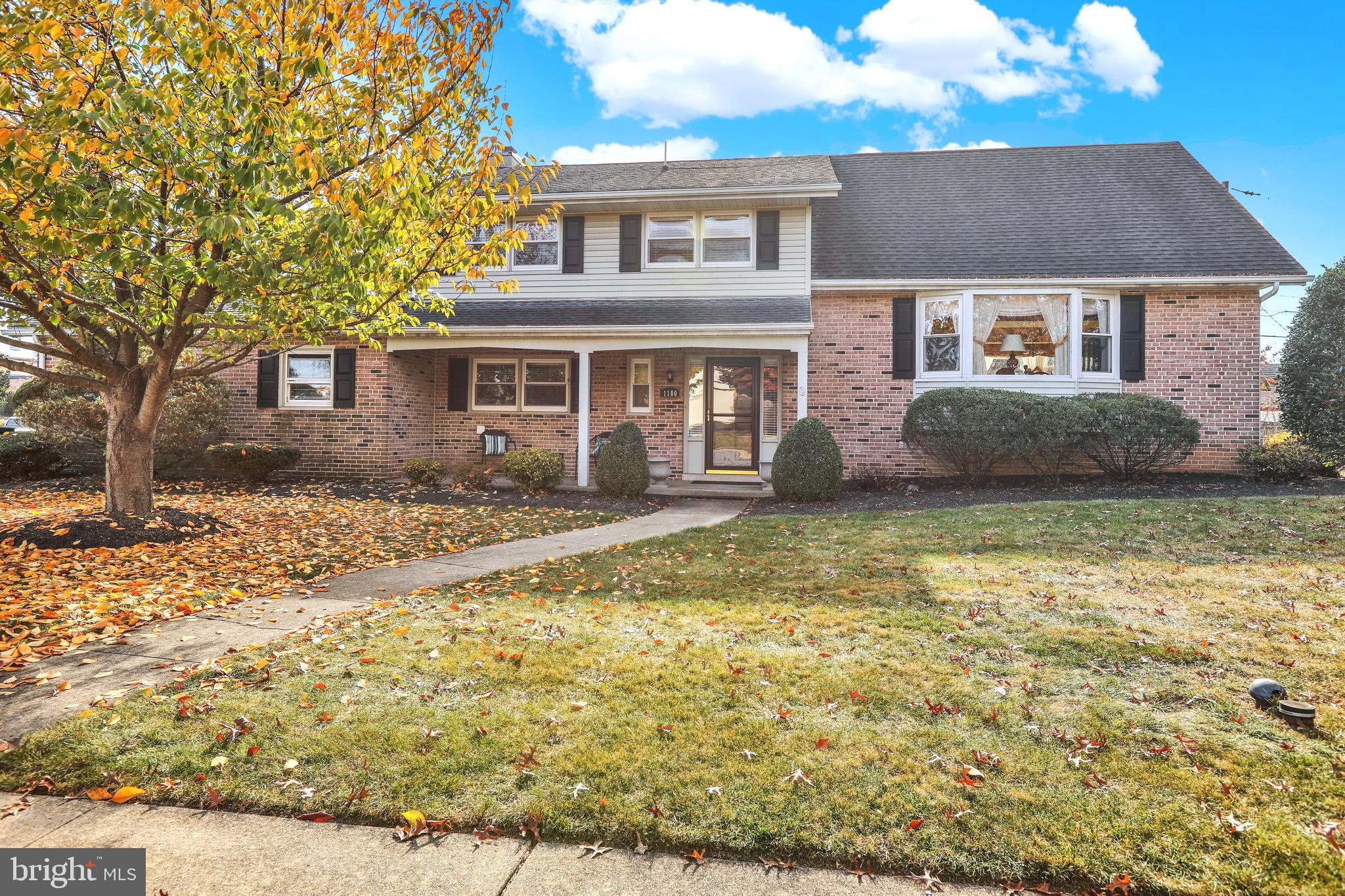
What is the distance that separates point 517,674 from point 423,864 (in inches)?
55.5

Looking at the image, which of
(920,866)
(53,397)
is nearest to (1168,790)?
(920,866)

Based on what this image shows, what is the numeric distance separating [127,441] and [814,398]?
32.5ft

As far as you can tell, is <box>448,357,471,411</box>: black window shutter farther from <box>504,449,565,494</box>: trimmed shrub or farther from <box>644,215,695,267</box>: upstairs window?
<box>644,215,695,267</box>: upstairs window

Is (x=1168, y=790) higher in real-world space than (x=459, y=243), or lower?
lower

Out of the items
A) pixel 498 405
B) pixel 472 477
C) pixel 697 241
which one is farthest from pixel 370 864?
pixel 498 405

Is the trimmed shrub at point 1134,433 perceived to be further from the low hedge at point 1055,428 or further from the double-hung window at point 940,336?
the double-hung window at point 940,336

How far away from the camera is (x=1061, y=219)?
12.8 m

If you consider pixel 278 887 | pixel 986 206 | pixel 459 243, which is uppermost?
pixel 986 206

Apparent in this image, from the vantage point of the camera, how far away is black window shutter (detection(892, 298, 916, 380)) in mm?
12016

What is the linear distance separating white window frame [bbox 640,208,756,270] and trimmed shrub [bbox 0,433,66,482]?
36.6 ft

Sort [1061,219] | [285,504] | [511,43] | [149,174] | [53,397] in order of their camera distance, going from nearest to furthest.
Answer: [149,174] → [511,43] → [285,504] → [53,397] → [1061,219]

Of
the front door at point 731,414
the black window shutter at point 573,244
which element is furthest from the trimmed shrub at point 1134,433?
the black window shutter at point 573,244

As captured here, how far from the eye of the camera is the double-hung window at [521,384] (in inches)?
534

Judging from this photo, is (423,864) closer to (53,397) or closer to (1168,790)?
(1168,790)
